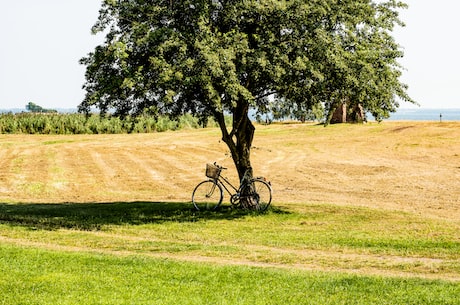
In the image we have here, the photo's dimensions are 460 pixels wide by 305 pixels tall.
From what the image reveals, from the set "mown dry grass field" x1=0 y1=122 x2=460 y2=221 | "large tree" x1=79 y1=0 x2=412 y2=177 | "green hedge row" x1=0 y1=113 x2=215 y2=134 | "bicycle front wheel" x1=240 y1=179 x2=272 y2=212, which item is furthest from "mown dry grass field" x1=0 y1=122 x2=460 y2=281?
"green hedge row" x1=0 y1=113 x2=215 y2=134

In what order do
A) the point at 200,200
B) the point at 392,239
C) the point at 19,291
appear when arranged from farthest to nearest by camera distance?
the point at 200,200
the point at 392,239
the point at 19,291

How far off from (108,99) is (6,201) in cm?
745

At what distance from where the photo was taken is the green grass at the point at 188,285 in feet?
31.4

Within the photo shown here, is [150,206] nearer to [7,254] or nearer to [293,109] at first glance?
[293,109]

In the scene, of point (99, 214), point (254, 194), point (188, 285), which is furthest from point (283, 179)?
point (188, 285)

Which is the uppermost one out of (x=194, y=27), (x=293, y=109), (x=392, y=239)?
(x=194, y=27)

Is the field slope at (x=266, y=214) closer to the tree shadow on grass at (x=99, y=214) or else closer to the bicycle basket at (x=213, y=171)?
the tree shadow on grass at (x=99, y=214)

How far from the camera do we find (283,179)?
28141 millimetres

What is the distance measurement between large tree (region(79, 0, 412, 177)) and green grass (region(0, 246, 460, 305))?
604cm

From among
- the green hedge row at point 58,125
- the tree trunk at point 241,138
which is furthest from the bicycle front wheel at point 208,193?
the green hedge row at point 58,125

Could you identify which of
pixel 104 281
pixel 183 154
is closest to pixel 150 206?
pixel 104 281

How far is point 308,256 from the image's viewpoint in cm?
1342

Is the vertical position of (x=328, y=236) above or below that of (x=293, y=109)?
below

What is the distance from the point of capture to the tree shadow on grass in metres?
17.9
